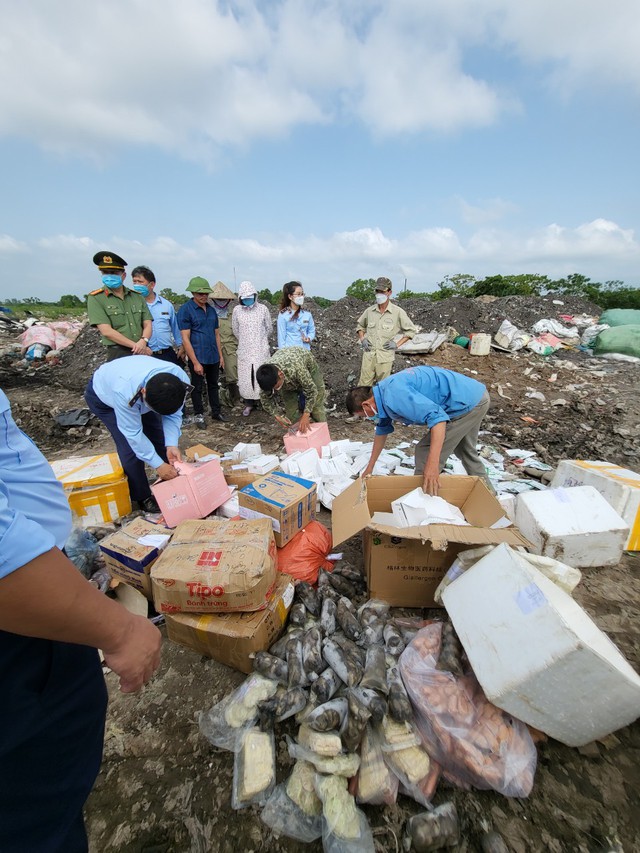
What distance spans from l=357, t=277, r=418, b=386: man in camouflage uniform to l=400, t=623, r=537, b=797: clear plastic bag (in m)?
4.00

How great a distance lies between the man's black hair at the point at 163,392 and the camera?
241 cm

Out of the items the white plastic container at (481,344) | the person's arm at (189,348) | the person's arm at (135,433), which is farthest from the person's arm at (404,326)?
the white plastic container at (481,344)

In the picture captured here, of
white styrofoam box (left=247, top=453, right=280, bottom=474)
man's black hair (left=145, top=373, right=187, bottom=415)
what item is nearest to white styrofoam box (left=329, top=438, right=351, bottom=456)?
white styrofoam box (left=247, top=453, right=280, bottom=474)

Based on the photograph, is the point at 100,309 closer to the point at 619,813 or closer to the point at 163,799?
the point at 163,799

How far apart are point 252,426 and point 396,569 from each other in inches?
139

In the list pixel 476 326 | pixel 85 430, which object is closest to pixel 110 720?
pixel 85 430

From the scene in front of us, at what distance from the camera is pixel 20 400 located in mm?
6512

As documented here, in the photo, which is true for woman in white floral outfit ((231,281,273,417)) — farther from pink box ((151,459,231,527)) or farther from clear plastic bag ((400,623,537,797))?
clear plastic bag ((400,623,537,797))

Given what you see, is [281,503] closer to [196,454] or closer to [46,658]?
[196,454]

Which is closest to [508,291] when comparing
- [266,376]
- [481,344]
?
[481,344]

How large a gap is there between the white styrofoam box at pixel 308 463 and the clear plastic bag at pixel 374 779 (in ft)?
7.52

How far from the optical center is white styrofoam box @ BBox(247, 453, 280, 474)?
11.7ft

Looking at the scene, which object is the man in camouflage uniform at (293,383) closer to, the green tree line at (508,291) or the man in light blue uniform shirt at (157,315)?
the man in light blue uniform shirt at (157,315)

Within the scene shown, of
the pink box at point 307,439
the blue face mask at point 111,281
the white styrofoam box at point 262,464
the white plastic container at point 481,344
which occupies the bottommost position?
the white styrofoam box at point 262,464
